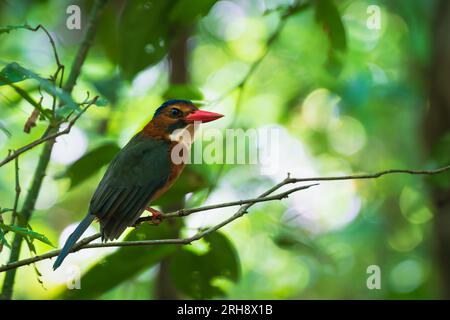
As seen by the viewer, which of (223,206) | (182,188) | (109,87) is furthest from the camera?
(109,87)

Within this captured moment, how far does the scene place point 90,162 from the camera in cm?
299

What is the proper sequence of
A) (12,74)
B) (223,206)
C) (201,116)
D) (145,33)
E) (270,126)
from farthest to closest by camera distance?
(270,126) < (201,116) < (145,33) < (223,206) < (12,74)

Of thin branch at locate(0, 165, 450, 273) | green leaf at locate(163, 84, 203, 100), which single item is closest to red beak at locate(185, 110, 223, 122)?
green leaf at locate(163, 84, 203, 100)

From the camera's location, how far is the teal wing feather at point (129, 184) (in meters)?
2.69

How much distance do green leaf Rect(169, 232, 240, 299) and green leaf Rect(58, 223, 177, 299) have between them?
0.25 feet

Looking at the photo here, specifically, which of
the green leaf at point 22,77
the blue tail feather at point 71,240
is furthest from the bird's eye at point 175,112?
the green leaf at point 22,77

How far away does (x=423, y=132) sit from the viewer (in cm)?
491

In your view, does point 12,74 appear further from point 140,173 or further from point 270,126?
point 270,126

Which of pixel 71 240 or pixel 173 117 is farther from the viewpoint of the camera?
pixel 173 117

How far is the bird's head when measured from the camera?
342cm

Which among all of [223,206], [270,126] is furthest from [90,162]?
[270,126]

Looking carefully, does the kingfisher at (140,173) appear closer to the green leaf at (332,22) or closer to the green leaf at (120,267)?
the green leaf at (120,267)

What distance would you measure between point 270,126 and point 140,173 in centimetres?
260
